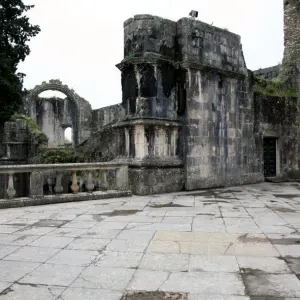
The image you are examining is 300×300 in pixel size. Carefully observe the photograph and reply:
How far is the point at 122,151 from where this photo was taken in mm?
9828

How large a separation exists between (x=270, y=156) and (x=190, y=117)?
4.79 metres

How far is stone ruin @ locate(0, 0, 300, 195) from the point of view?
937cm

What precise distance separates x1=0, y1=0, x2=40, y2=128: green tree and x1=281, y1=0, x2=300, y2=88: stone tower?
11351 millimetres

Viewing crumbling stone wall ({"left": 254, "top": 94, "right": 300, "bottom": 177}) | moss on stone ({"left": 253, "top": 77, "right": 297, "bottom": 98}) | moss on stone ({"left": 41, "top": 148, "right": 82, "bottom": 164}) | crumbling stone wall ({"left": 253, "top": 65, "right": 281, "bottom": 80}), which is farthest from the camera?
crumbling stone wall ({"left": 253, "top": 65, "right": 281, "bottom": 80})

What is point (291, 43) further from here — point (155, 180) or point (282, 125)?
point (155, 180)

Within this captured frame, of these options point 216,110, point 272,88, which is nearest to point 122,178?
point 216,110

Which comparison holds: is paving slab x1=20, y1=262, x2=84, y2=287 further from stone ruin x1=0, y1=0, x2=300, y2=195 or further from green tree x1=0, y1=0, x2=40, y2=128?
green tree x1=0, y1=0, x2=40, y2=128

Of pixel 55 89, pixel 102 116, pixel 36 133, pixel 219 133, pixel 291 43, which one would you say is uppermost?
pixel 55 89

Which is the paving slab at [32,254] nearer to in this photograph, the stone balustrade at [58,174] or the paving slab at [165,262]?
the paving slab at [165,262]

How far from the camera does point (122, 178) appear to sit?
899 centimetres

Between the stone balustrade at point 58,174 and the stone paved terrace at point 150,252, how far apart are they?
2.65ft

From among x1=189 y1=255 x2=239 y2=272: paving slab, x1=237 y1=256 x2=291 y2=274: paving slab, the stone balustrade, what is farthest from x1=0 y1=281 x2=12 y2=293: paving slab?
the stone balustrade

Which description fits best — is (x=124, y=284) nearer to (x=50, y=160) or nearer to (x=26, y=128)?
(x=50, y=160)

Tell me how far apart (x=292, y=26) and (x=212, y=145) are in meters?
7.81
